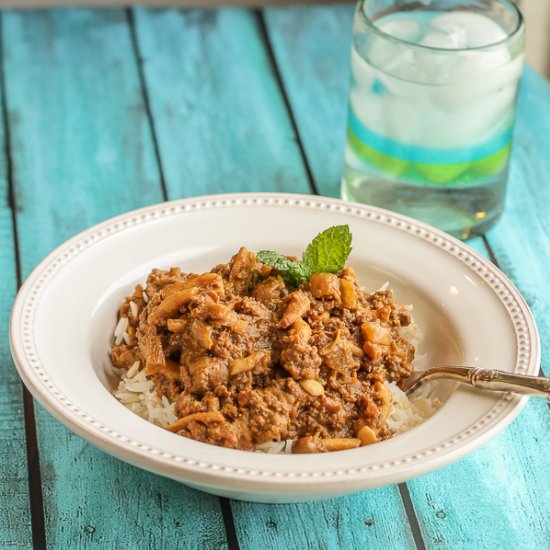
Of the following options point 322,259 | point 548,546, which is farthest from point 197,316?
point 548,546

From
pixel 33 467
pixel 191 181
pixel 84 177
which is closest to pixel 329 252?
pixel 33 467

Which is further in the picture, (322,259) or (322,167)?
(322,167)

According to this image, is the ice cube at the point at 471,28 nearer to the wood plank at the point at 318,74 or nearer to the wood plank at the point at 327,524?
the wood plank at the point at 318,74

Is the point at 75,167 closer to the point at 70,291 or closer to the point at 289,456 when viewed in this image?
the point at 70,291

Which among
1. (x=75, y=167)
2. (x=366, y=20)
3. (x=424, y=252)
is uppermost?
(x=366, y=20)

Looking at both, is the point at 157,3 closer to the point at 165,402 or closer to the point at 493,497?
the point at 165,402

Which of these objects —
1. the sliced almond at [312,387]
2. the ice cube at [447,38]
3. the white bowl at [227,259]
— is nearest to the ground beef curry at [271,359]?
the sliced almond at [312,387]
